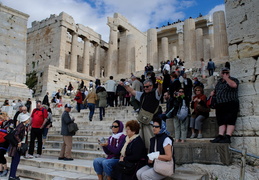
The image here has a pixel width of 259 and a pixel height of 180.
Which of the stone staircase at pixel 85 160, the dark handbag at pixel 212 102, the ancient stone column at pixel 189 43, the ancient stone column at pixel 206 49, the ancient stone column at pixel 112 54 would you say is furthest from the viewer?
the ancient stone column at pixel 112 54

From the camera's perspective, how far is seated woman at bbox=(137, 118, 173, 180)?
316cm

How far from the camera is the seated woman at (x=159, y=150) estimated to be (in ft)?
10.4

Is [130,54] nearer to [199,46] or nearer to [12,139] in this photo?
[199,46]

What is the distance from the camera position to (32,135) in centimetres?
652

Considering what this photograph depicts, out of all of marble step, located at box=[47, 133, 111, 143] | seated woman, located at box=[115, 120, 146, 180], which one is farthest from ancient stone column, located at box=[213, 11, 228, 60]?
seated woman, located at box=[115, 120, 146, 180]

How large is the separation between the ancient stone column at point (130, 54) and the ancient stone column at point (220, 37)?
36.8 ft

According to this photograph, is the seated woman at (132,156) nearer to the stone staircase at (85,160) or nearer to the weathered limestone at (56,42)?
the stone staircase at (85,160)

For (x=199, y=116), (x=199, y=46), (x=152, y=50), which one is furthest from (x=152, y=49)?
(x=199, y=116)

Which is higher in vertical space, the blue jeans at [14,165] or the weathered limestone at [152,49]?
the weathered limestone at [152,49]

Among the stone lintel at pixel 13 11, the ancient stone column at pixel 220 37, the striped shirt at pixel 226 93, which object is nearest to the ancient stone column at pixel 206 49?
the ancient stone column at pixel 220 37

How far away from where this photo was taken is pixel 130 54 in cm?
3117

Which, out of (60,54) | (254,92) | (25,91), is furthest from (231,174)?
(60,54)

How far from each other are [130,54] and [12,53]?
17.9 metres

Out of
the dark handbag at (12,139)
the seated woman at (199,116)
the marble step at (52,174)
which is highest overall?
the seated woman at (199,116)
